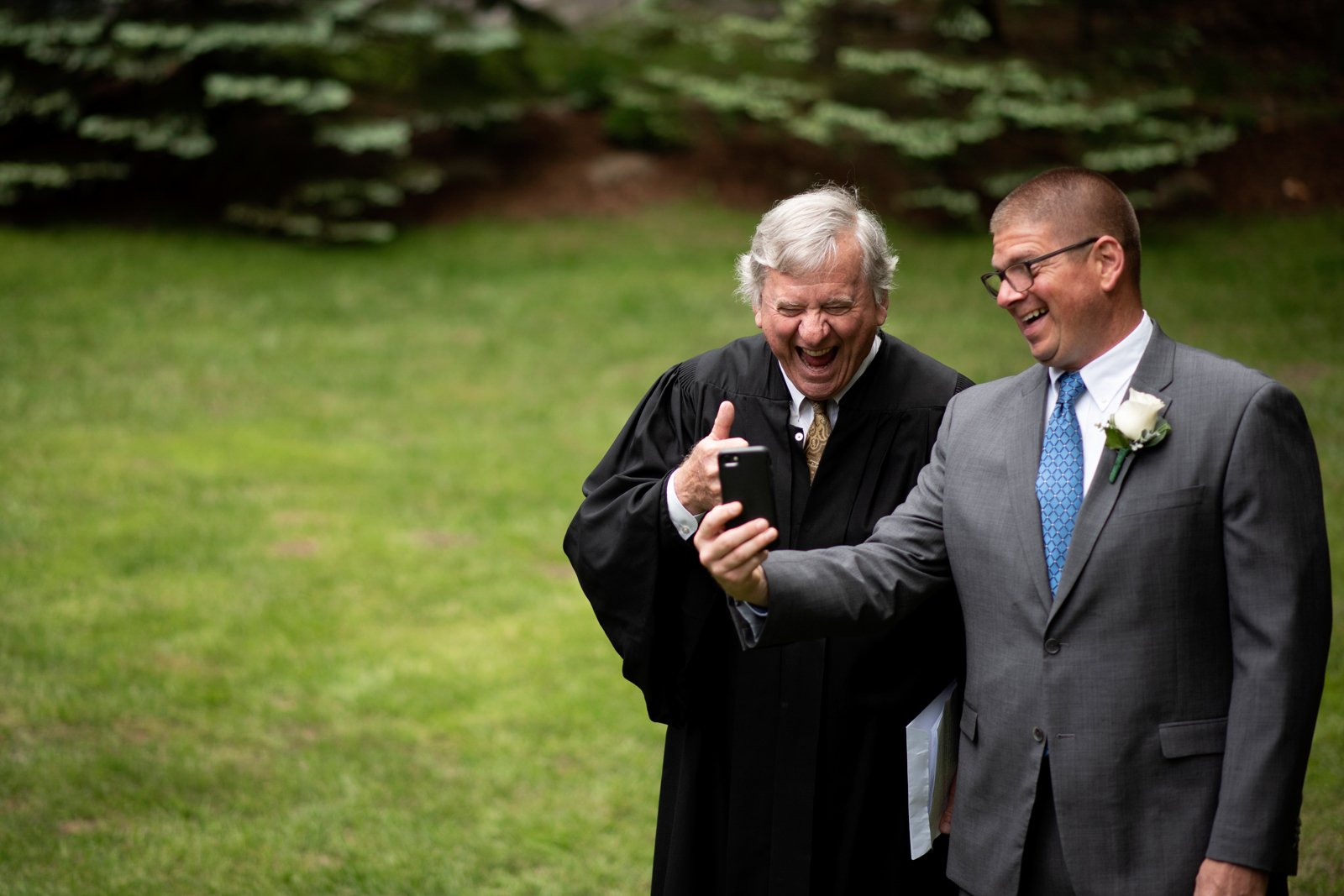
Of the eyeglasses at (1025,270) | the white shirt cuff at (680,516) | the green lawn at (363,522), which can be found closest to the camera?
the eyeglasses at (1025,270)

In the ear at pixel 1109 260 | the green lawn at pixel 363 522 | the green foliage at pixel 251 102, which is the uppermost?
the green foliage at pixel 251 102

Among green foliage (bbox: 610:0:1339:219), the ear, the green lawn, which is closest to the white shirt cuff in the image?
the ear

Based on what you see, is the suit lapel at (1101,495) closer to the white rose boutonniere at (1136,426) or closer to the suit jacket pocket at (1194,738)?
the white rose boutonniere at (1136,426)

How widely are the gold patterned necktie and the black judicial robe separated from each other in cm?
4

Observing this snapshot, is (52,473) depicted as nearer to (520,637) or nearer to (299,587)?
(299,587)

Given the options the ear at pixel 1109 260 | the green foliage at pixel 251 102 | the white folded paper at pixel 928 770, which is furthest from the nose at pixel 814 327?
the green foliage at pixel 251 102

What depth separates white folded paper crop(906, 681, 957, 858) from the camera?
3.09m

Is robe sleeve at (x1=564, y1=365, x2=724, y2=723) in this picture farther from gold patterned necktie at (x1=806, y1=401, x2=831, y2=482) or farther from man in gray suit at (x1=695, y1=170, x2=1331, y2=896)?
man in gray suit at (x1=695, y1=170, x2=1331, y2=896)

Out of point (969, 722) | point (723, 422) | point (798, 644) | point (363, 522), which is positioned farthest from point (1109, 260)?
point (363, 522)

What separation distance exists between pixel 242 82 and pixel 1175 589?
12144 mm

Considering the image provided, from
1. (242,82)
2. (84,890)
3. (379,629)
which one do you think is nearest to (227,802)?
(84,890)

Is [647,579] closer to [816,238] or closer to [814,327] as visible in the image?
[814,327]

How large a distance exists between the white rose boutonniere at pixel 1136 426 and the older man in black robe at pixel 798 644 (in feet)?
2.59

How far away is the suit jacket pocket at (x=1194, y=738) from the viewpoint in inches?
105
